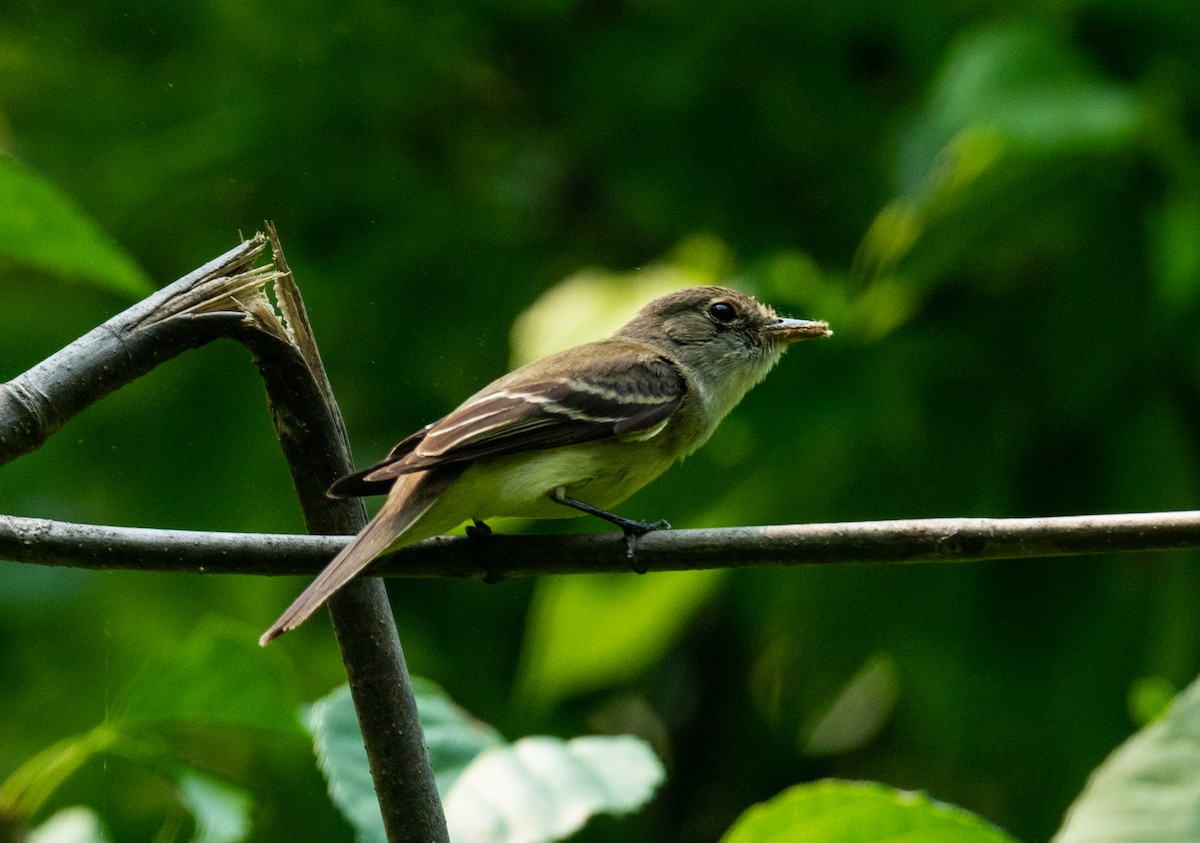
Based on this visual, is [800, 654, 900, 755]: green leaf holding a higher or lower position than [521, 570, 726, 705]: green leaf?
lower

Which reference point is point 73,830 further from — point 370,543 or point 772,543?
point 772,543

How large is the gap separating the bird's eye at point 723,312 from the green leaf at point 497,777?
2.23 m

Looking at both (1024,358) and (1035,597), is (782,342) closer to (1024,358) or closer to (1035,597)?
(1024,358)

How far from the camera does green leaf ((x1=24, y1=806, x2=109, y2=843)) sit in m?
3.17

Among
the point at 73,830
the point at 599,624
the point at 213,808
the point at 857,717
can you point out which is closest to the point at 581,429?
the point at 599,624

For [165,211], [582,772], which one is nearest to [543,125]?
[165,211]

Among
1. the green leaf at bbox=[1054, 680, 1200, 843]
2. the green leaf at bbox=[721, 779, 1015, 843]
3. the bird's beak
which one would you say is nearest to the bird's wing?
the bird's beak

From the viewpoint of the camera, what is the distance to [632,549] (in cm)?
233

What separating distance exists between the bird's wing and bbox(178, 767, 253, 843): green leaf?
79 centimetres

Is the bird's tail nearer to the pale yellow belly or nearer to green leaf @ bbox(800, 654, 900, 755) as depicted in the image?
the pale yellow belly

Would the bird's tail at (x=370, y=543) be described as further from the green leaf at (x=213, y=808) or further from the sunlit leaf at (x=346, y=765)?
the green leaf at (x=213, y=808)

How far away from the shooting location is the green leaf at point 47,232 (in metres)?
2.57

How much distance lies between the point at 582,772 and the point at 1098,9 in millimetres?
3411

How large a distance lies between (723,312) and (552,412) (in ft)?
4.47
